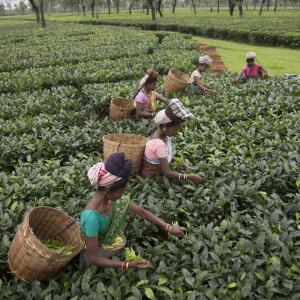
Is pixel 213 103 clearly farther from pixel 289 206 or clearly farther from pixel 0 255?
pixel 0 255

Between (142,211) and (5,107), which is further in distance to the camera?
(5,107)

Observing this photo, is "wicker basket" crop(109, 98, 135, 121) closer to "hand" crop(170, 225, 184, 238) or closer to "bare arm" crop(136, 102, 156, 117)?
"bare arm" crop(136, 102, 156, 117)

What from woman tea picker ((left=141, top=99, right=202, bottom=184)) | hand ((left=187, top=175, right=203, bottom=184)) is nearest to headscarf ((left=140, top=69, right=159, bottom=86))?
woman tea picker ((left=141, top=99, right=202, bottom=184))

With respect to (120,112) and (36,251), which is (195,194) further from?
(120,112)

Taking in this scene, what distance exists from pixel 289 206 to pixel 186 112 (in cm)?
151

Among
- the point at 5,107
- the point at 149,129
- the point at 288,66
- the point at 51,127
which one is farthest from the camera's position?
the point at 288,66

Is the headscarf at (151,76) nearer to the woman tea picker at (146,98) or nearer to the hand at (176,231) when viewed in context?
the woman tea picker at (146,98)

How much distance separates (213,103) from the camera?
6023 mm

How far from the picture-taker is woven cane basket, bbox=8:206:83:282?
2.06m

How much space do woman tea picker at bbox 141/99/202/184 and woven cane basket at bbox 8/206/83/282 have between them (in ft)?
4.21

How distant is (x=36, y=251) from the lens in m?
2.04

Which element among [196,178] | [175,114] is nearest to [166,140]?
[175,114]

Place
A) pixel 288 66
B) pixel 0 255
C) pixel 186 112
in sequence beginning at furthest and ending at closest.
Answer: pixel 288 66 < pixel 186 112 < pixel 0 255

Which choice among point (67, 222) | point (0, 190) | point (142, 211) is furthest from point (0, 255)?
point (142, 211)
